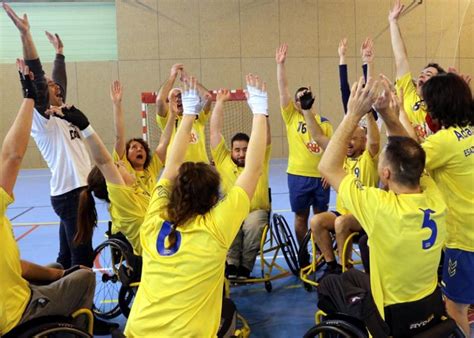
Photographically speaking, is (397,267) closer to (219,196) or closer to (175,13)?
(219,196)

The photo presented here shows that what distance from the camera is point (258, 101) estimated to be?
231cm

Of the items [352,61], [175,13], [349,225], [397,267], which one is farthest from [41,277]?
[352,61]

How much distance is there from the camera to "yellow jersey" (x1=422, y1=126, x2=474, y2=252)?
7.11 ft

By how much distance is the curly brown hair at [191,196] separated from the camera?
181 cm

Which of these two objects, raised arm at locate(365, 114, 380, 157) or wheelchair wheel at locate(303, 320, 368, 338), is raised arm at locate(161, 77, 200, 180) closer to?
wheelchair wheel at locate(303, 320, 368, 338)

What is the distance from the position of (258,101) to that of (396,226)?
0.98m

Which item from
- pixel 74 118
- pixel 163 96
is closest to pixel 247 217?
pixel 163 96

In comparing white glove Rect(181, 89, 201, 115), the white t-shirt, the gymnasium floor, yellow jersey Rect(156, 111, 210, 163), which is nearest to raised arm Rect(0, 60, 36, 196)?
white glove Rect(181, 89, 201, 115)

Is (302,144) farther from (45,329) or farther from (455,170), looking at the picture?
(45,329)

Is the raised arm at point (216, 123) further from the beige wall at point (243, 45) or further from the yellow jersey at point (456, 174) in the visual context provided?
the beige wall at point (243, 45)

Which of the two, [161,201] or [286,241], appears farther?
[286,241]

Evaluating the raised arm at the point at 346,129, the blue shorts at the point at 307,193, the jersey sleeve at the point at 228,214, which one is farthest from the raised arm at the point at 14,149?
the blue shorts at the point at 307,193

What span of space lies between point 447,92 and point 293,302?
78.8 inches

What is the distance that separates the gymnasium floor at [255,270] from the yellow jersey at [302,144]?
3.22 feet
